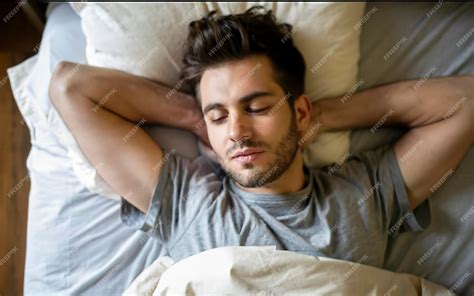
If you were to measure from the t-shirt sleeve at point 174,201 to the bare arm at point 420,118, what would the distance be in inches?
14.1

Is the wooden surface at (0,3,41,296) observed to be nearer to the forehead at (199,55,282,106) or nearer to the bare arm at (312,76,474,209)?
the forehead at (199,55,282,106)

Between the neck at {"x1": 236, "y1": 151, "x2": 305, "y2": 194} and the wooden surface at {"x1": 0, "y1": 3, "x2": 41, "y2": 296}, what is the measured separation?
0.86 metres

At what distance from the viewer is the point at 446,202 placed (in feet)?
3.78

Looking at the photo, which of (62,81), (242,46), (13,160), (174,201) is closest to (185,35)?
(242,46)

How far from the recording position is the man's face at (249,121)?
998 millimetres

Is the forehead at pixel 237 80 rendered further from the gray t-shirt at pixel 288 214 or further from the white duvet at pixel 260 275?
the white duvet at pixel 260 275

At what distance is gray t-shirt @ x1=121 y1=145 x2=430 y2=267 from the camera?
1.05m

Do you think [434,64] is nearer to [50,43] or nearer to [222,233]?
[222,233]

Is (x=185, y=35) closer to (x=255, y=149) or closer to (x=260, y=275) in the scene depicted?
(x=255, y=149)

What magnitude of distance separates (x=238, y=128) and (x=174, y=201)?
0.25 m

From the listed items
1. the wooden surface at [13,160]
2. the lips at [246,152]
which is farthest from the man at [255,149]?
the wooden surface at [13,160]

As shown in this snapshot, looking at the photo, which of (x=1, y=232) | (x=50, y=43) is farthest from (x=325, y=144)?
(x=1, y=232)

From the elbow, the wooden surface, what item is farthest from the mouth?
the wooden surface

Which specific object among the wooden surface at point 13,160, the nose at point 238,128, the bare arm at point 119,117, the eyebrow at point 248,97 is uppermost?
the eyebrow at point 248,97
